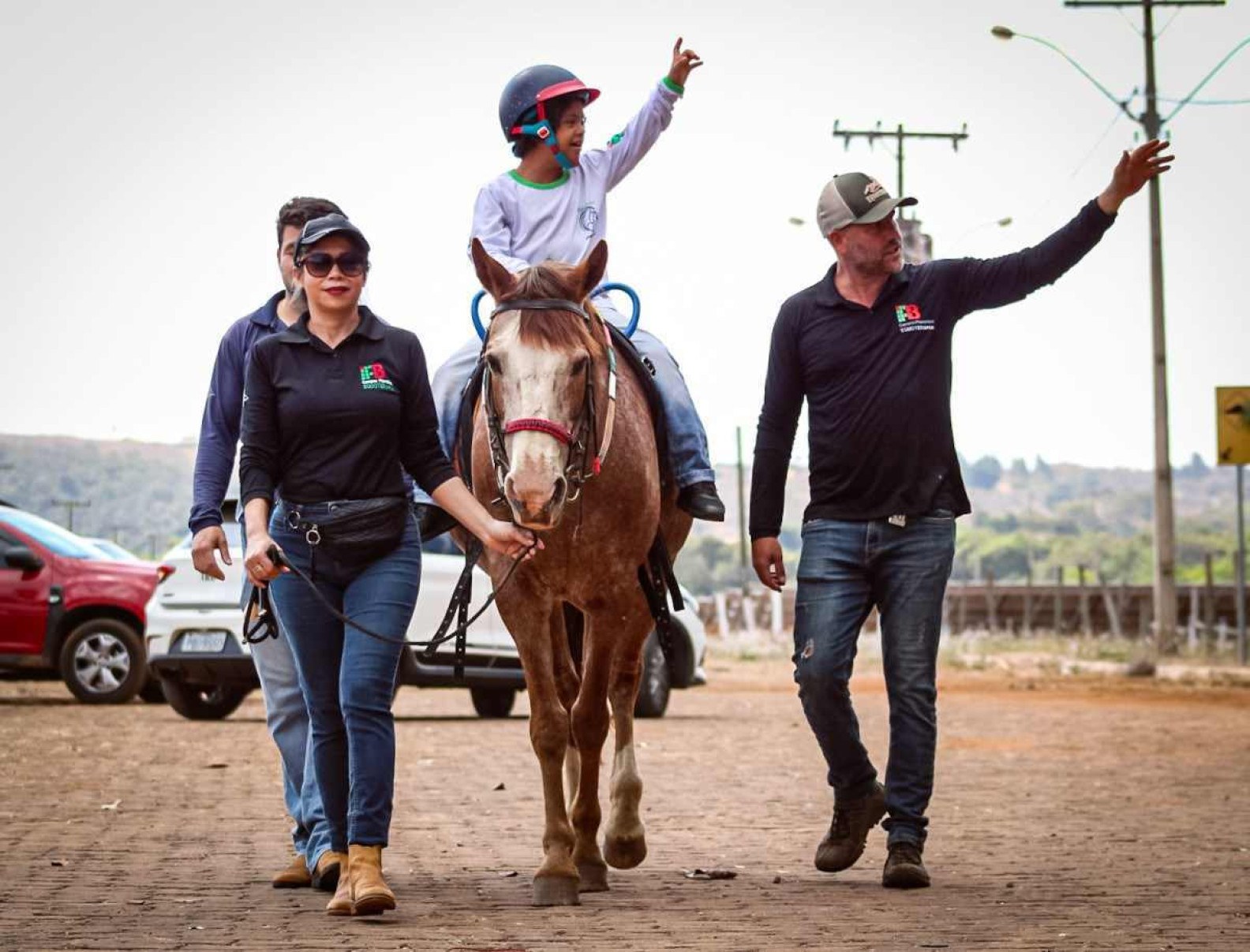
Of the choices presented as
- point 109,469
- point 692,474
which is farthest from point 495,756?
point 109,469

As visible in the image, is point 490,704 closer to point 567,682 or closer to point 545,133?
point 567,682

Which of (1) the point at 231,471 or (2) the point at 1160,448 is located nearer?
(1) the point at 231,471

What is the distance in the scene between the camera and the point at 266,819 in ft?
38.4

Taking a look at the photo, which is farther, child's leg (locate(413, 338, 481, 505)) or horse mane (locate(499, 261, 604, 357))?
child's leg (locate(413, 338, 481, 505))

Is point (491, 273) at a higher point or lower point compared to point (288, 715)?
higher

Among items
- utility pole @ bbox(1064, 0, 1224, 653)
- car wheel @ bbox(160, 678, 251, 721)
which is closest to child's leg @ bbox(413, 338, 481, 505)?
car wheel @ bbox(160, 678, 251, 721)

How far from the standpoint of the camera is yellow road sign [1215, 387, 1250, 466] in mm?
27562

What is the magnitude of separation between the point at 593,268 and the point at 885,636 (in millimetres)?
1960

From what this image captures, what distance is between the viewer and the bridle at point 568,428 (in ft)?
25.8

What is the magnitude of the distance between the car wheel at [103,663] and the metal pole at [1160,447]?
17.1m

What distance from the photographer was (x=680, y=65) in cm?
994

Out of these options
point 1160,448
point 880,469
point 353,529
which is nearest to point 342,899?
point 353,529

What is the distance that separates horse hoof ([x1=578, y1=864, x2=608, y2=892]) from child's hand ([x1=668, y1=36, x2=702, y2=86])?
137 inches

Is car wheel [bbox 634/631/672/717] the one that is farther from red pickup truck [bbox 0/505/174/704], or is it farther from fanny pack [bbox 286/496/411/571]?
fanny pack [bbox 286/496/411/571]
